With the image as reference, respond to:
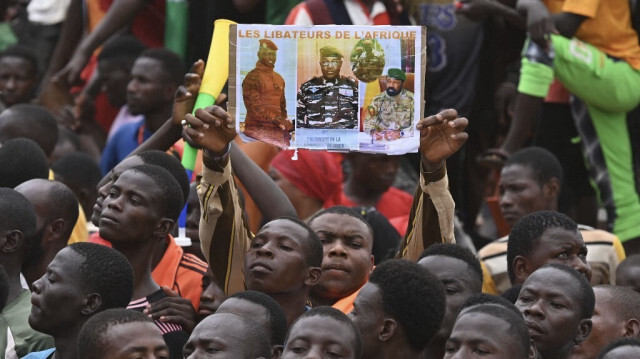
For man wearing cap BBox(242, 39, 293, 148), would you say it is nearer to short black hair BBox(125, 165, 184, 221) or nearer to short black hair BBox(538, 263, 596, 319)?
short black hair BBox(125, 165, 184, 221)

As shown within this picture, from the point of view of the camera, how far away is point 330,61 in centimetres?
617

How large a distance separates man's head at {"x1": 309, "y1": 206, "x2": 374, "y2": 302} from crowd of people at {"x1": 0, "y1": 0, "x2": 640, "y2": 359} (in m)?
0.01

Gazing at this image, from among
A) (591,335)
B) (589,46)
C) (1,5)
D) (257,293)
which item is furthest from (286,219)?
(1,5)

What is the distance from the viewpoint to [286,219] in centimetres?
640

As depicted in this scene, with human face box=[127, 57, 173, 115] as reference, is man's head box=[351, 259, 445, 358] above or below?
below

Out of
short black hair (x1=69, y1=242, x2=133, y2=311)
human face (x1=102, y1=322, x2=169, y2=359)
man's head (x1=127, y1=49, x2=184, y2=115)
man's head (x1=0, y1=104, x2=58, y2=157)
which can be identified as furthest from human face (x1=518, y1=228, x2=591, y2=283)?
man's head (x1=0, y1=104, x2=58, y2=157)

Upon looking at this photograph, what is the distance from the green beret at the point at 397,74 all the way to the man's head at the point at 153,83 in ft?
9.85

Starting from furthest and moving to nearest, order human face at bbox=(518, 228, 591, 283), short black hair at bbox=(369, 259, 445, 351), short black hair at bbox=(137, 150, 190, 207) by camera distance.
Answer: short black hair at bbox=(137, 150, 190, 207) < human face at bbox=(518, 228, 591, 283) < short black hair at bbox=(369, 259, 445, 351)

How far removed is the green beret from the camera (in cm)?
615

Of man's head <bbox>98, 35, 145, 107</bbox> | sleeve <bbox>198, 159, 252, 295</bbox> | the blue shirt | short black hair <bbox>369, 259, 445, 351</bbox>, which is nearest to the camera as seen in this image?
short black hair <bbox>369, 259, 445, 351</bbox>

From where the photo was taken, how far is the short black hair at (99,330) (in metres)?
5.35

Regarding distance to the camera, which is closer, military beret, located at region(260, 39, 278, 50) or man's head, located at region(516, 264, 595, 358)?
man's head, located at region(516, 264, 595, 358)

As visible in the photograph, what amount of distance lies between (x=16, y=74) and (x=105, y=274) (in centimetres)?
475

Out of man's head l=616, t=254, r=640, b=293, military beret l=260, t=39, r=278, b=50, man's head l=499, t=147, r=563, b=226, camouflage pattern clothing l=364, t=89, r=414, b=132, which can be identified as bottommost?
man's head l=616, t=254, r=640, b=293
